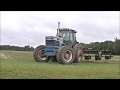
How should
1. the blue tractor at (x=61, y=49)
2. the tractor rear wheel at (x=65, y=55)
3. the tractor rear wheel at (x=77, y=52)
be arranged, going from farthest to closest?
the tractor rear wheel at (x=77, y=52)
the blue tractor at (x=61, y=49)
the tractor rear wheel at (x=65, y=55)

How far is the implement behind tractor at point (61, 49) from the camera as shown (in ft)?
49.9

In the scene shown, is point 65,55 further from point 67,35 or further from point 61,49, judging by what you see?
point 67,35

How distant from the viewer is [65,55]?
15531 millimetres

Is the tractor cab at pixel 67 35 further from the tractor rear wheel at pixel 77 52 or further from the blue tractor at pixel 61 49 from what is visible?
the tractor rear wheel at pixel 77 52

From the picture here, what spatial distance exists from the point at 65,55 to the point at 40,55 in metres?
2.35

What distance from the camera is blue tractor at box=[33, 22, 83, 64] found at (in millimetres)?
15214

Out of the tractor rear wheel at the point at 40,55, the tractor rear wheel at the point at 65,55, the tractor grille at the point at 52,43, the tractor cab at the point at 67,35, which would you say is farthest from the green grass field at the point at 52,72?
the tractor cab at the point at 67,35

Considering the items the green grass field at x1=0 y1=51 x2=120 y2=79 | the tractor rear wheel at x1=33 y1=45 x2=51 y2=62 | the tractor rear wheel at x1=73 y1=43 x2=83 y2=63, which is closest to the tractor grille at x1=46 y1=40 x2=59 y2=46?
the tractor rear wheel at x1=33 y1=45 x2=51 y2=62

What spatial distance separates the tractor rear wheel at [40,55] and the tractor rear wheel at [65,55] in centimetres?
211

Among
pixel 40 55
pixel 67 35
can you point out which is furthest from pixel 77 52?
pixel 40 55
